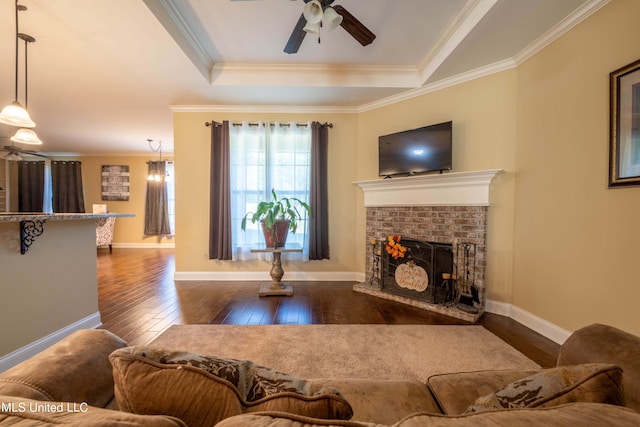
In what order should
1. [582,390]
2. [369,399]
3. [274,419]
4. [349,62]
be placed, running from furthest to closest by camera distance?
[349,62] → [369,399] → [582,390] → [274,419]

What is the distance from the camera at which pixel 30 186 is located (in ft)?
20.5

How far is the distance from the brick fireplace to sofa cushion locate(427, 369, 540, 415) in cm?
170

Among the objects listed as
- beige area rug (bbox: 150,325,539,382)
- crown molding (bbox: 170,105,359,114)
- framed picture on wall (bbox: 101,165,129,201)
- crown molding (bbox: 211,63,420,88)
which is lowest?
beige area rug (bbox: 150,325,539,382)

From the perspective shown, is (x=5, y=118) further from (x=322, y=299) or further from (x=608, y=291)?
(x=608, y=291)

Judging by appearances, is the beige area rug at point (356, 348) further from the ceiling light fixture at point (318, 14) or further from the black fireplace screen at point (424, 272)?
the ceiling light fixture at point (318, 14)

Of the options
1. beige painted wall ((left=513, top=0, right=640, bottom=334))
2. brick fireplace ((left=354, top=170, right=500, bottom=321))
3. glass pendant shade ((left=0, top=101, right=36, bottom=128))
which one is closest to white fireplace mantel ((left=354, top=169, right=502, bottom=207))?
brick fireplace ((left=354, top=170, right=500, bottom=321))

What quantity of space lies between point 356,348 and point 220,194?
8.92ft

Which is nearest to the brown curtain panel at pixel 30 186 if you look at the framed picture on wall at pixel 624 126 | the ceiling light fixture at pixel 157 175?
the ceiling light fixture at pixel 157 175

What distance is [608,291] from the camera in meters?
1.75

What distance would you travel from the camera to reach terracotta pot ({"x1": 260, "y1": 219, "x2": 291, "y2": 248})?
124 inches

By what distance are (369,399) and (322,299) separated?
219 centimetres

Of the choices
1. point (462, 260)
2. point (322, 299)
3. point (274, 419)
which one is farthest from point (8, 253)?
point (462, 260)

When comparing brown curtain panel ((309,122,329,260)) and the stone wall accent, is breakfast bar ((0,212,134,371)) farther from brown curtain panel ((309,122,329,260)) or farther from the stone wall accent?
the stone wall accent

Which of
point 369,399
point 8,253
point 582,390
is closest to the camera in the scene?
point 582,390
